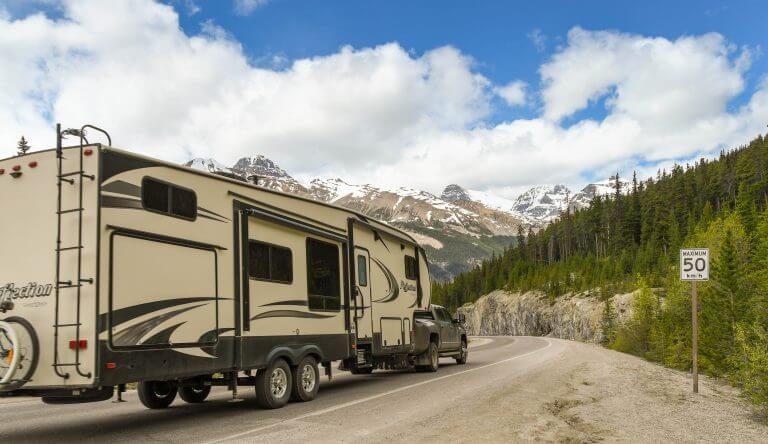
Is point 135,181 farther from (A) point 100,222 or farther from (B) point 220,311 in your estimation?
(B) point 220,311

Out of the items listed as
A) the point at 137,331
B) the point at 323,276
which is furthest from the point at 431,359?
the point at 137,331

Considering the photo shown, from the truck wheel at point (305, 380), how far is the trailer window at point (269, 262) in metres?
1.62

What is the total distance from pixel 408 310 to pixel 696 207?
101m

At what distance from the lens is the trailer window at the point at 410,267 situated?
17492 millimetres

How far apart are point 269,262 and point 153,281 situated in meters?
2.75

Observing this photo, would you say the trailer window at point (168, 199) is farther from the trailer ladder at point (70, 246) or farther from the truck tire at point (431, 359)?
the truck tire at point (431, 359)

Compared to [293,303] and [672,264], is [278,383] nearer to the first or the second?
[293,303]

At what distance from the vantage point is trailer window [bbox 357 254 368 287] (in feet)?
46.5

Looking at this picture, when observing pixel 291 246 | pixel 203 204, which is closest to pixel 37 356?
pixel 203 204

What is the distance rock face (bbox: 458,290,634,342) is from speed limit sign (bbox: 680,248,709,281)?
213 ft

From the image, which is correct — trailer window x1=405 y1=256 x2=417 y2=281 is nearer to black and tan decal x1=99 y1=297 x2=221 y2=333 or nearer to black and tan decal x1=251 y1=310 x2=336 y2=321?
black and tan decal x1=251 y1=310 x2=336 y2=321

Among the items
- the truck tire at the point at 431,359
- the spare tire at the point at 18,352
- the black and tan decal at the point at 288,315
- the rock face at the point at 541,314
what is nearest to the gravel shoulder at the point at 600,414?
the black and tan decal at the point at 288,315

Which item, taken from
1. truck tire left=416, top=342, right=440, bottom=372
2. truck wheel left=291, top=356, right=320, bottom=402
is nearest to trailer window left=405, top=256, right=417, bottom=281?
truck tire left=416, top=342, right=440, bottom=372

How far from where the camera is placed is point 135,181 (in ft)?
28.7
